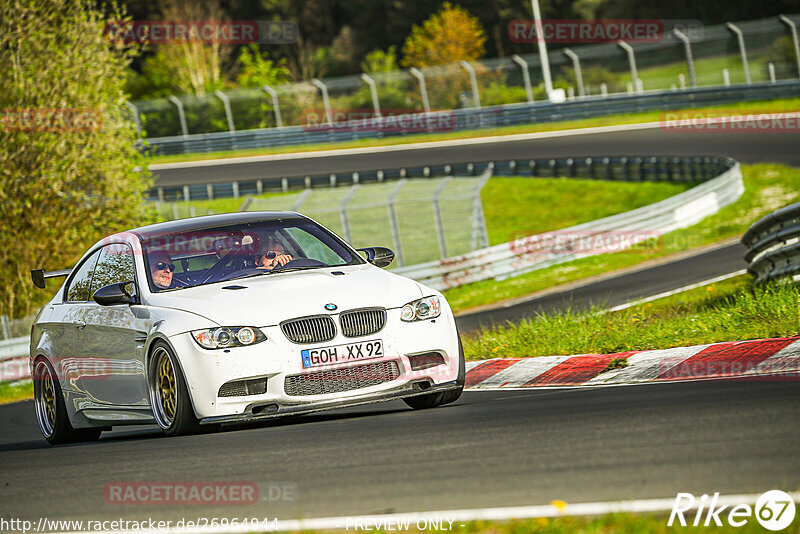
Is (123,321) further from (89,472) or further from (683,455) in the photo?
(683,455)

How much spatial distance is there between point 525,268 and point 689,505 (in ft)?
62.2

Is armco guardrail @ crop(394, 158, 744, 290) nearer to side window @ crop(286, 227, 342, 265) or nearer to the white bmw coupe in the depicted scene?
side window @ crop(286, 227, 342, 265)

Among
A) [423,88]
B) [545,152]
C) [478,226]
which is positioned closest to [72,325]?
[478,226]

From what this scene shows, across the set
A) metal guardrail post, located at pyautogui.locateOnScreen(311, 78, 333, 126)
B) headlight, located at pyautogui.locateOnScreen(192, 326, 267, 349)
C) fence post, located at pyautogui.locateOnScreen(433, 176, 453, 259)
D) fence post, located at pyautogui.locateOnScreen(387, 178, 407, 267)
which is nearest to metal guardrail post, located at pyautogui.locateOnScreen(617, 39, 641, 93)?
metal guardrail post, located at pyautogui.locateOnScreen(311, 78, 333, 126)

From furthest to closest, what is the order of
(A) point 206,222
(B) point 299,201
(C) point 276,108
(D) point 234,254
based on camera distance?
(C) point 276,108
(B) point 299,201
(A) point 206,222
(D) point 234,254

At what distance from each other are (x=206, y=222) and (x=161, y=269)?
58cm

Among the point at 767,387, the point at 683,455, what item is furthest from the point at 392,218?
the point at 683,455

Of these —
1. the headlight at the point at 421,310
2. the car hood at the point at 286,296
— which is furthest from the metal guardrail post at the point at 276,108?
the headlight at the point at 421,310

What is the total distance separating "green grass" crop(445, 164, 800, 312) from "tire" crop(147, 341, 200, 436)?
13.5m

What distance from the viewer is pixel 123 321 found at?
8148mm

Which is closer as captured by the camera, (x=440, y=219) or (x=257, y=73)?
(x=440, y=219)

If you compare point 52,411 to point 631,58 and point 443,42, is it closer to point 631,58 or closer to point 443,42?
point 631,58

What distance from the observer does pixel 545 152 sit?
125 ft

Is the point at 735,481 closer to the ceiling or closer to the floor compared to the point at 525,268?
closer to the ceiling
